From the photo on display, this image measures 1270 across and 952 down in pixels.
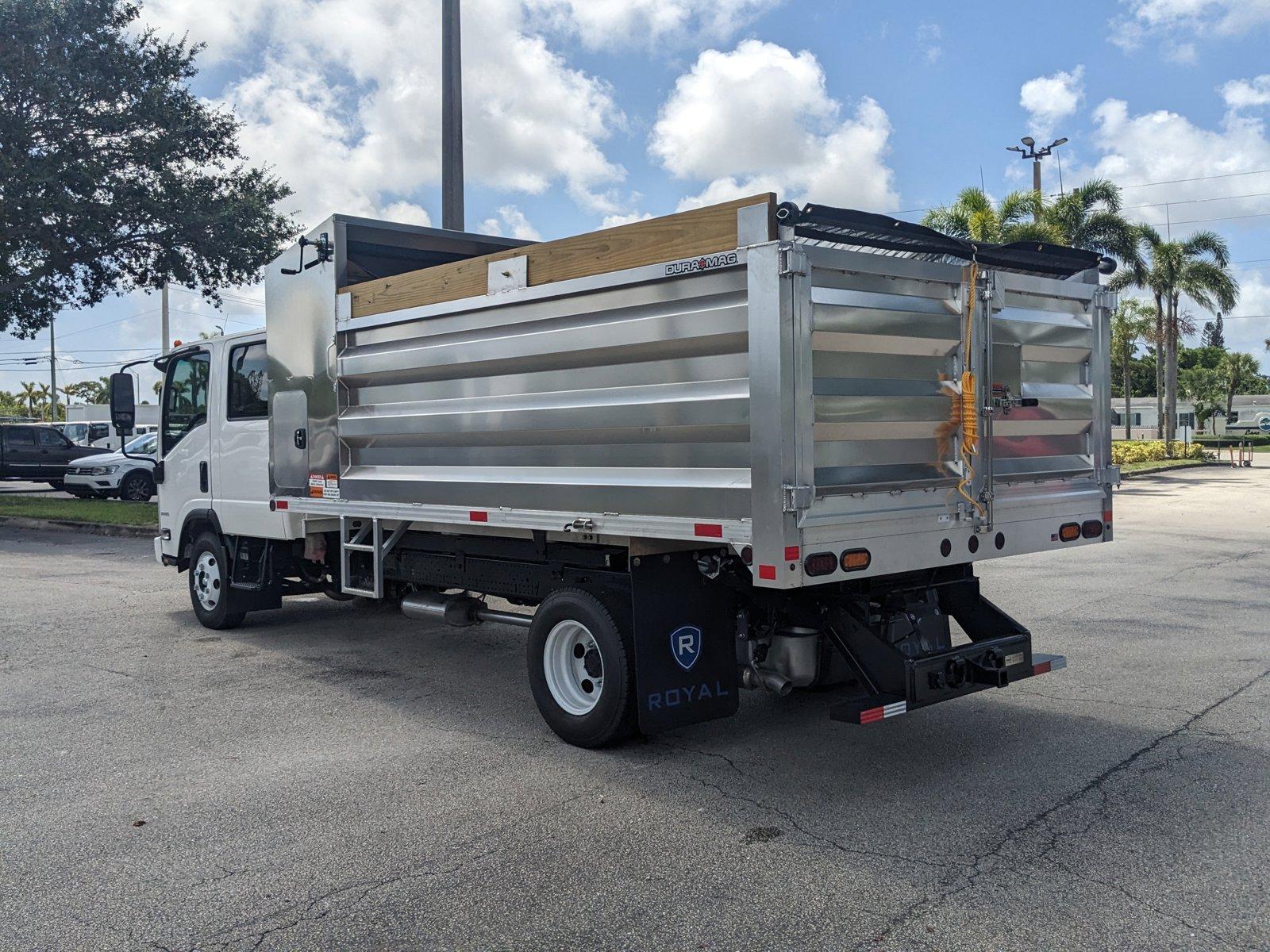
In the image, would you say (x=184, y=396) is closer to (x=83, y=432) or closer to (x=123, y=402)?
(x=123, y=402)

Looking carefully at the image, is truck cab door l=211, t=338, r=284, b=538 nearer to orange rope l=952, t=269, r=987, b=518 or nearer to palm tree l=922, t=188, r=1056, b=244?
orange rope l=952, t=269, r=987, b=518

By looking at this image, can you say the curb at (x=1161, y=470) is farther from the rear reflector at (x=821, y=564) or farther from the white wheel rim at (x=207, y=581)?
the rear reflector at (x=821, y=564)

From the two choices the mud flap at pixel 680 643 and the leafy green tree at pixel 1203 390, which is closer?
the mud flap at pixel 680 643

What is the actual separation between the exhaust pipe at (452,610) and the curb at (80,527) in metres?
11.1

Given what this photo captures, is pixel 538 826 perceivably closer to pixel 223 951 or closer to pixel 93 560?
pixel 223 951

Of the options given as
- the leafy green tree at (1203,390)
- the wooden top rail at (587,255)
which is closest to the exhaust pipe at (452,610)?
the wooden top rail at (587,255)

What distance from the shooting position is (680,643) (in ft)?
18.0

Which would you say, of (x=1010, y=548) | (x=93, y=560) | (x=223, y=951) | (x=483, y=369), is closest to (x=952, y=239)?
(x=1010, y=548)

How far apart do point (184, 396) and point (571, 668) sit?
5.32 metres

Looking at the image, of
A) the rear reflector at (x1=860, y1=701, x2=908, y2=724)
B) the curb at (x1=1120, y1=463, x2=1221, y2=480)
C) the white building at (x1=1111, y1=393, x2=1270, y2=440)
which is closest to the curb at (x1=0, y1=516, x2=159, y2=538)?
the rear reflector at (x1=860, y1=701, x2=908, y2=724)

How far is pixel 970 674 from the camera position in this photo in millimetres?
5418

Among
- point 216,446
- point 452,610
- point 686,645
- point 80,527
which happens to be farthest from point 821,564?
point 80,527

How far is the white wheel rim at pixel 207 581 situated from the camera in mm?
9281

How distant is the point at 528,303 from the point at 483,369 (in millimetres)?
564
